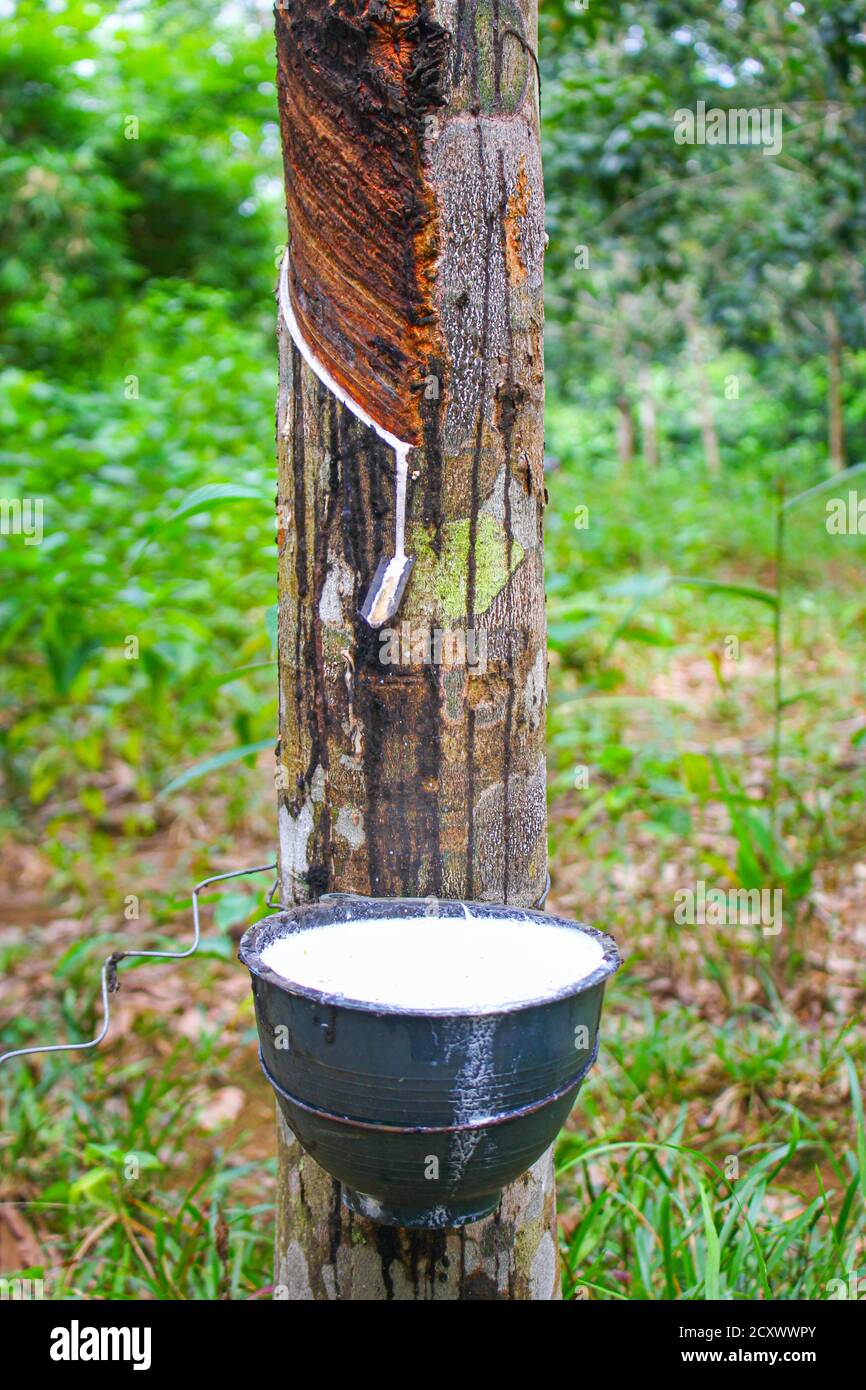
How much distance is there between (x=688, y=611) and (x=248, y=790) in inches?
121

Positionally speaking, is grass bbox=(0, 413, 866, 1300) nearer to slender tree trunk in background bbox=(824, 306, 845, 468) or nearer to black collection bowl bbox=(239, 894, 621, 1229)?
black collection bowl bbox=(239, 894, 621, 1229)

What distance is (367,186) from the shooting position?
1.10m

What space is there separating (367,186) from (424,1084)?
886mm

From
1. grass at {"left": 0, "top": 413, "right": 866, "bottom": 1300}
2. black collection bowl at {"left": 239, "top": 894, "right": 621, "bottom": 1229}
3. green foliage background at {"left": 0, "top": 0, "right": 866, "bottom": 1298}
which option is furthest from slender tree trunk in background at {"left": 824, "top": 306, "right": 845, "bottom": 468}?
black collection bowl at {"left": 239, "top": 894, "right": 621, "bottom": 1229}

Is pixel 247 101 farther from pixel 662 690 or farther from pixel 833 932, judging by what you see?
pixel 833 932

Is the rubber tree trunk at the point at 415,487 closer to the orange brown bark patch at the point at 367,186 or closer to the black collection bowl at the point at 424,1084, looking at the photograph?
the orange brown bark patch at the point at 367,186

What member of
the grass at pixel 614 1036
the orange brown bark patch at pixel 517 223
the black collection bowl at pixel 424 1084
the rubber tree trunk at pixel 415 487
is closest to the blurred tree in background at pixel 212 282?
the grass at pixel 614 1036

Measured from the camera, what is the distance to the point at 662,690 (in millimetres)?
4879

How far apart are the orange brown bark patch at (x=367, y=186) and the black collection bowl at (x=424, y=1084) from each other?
586 mm

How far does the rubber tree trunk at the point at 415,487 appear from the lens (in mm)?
1094

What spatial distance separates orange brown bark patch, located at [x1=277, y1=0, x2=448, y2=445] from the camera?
106 centimetres

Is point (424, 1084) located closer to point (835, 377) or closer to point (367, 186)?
point (367, 186)

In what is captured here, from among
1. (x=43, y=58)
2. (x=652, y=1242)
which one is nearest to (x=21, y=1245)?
(x=652, y=1242)

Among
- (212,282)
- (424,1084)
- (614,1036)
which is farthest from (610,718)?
(212,282)
